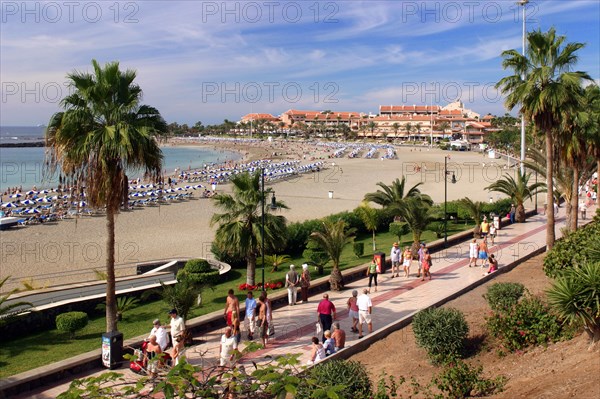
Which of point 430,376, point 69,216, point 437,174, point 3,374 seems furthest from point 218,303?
point 437,174

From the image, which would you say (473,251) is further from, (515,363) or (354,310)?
(515,363)

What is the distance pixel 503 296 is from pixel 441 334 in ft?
8.41

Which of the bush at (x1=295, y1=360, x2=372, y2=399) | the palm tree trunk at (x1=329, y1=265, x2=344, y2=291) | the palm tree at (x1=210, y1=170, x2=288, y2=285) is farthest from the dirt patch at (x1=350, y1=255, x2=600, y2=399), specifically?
the palm tree at (x1=210, y1=170, x2=288, y2=285)

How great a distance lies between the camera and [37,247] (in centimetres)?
2486

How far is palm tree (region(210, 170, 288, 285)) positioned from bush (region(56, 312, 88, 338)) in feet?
13.8

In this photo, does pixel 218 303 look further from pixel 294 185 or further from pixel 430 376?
pixel 294 185

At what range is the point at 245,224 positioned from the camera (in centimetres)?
1452

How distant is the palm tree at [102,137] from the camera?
9.73 metres

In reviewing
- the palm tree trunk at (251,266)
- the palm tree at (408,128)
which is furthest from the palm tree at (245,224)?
the palm tree at (408,128)

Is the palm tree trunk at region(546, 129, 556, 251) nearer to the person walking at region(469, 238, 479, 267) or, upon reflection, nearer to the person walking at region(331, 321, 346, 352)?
the person walking at region(469, 238, 479, 267)

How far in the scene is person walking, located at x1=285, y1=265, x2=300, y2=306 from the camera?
13.4 meters

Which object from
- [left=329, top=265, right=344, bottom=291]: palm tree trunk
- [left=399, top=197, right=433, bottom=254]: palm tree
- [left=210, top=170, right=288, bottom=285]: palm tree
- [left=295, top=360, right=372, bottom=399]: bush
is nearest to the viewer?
[left=295, top=360, right=372, bottom=399]: bush

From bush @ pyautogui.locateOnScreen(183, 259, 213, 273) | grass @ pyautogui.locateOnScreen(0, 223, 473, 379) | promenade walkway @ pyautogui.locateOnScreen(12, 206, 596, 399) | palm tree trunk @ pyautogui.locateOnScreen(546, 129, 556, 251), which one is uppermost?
palm tree trunk @ pyautogui.locateOnScreen(546, 129, 556, 251)

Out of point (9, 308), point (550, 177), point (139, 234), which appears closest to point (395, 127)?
point (139, 234)
